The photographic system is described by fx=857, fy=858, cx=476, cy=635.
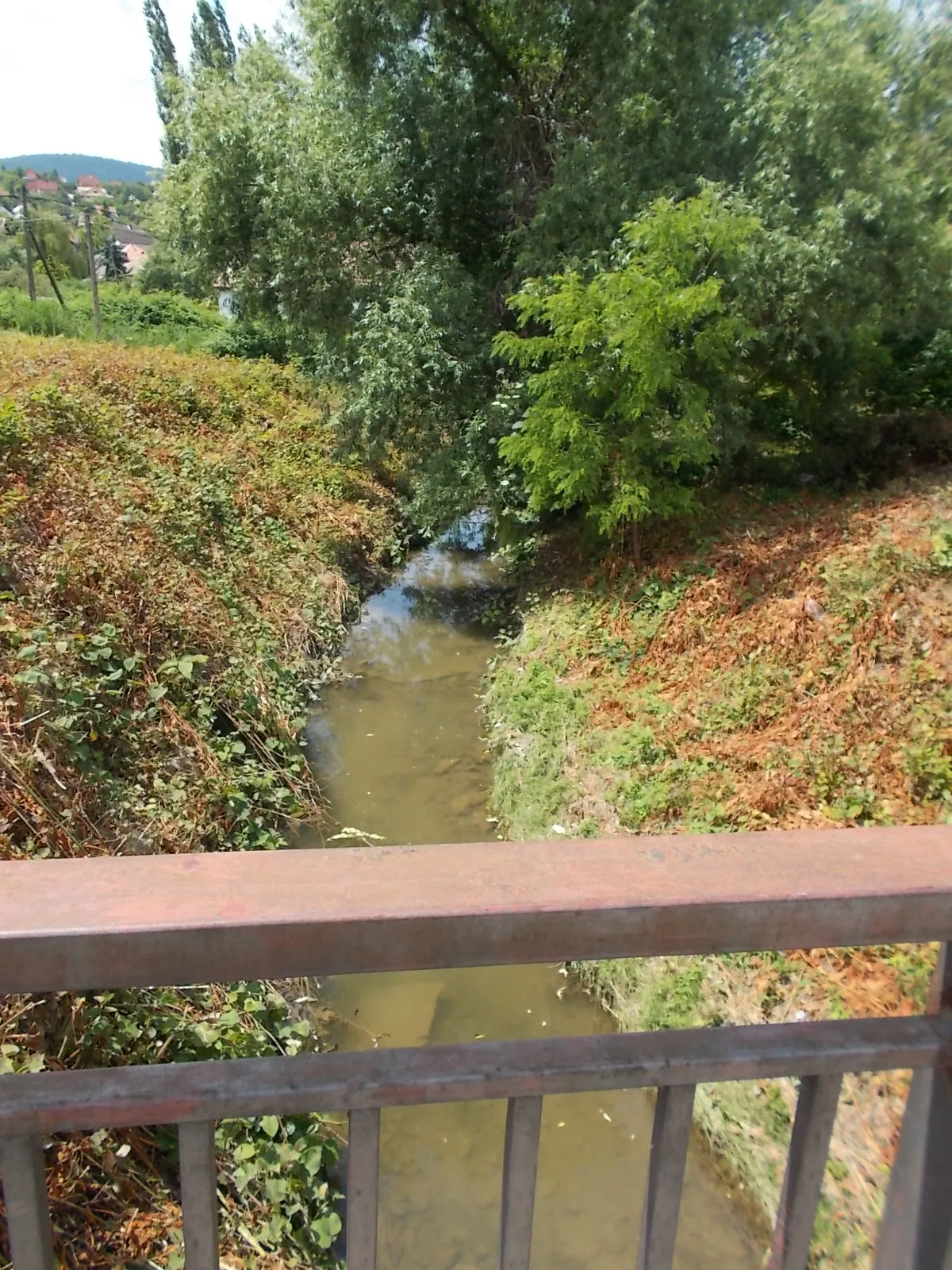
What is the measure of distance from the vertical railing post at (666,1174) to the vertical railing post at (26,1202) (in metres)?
0.79

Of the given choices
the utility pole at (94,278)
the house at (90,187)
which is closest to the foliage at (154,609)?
the utility pole at (94,278)

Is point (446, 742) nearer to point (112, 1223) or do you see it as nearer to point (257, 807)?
point (257, 807)

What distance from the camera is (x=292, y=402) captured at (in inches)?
619

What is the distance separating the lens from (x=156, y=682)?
5.88m

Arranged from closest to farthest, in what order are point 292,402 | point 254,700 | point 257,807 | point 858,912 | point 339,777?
point 858,912 < point 257,807 < point 254,700 < point 339,777 < point 292,402

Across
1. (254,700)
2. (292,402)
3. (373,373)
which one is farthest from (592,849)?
(292,402)

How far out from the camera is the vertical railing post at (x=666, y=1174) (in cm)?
116

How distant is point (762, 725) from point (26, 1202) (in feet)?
18.1

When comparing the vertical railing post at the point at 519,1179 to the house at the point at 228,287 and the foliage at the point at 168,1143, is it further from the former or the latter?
the house at the point at 228,287

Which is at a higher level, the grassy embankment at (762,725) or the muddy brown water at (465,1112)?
the grassy embankment at (762,725)

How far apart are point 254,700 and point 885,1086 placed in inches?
193

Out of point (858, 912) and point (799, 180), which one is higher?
point (799, 180)

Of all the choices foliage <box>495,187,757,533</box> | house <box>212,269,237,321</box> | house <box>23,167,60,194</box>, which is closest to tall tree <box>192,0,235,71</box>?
house <box>212,269,237,321</box>

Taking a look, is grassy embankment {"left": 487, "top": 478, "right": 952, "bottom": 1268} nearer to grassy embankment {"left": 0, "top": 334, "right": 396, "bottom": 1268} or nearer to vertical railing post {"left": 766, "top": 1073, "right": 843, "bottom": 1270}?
vertical railing post {"left": 766, "top": 1073, "right": 843, "bottom": 1270}
